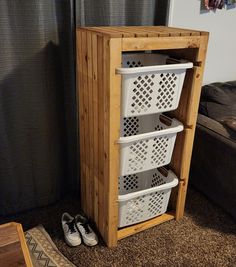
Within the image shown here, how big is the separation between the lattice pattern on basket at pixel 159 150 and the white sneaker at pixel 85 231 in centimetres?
54

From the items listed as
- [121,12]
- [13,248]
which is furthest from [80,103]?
[13,248]

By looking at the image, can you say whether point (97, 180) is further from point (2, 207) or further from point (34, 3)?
point (34, 3)

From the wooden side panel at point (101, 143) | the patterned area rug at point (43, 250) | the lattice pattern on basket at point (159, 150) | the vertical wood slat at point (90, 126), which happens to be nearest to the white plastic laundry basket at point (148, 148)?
the lattice pattern on basket at point (159, 150)

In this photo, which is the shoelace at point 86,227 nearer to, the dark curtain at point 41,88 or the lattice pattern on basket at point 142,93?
the dark curtain at point 41,88

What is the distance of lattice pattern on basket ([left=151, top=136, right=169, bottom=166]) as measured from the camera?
145cm

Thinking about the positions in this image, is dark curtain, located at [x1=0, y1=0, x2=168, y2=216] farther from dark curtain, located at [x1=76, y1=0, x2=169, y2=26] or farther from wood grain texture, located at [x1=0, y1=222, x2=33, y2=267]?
wood grain texture, located at [x1=0, y1=222, x2=33, y2=267]

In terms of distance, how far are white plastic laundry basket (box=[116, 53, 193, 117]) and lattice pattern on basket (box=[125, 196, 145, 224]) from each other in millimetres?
522

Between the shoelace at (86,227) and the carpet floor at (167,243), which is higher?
the shoelace at (86,227)

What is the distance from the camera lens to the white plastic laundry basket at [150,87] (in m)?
1.22

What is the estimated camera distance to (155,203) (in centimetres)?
162

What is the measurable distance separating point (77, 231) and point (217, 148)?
98 cm

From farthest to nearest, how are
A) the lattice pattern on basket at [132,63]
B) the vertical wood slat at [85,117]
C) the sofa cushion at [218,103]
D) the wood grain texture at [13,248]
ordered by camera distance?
the sofa cushion at [218,103], the lattice pattern on basket at [132,63], the vertical wood slat at [85,117], the wood grain texture at [13,248]

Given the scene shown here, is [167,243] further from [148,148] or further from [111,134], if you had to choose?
[111,134]

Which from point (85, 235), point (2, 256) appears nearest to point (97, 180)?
point (85, 235)
